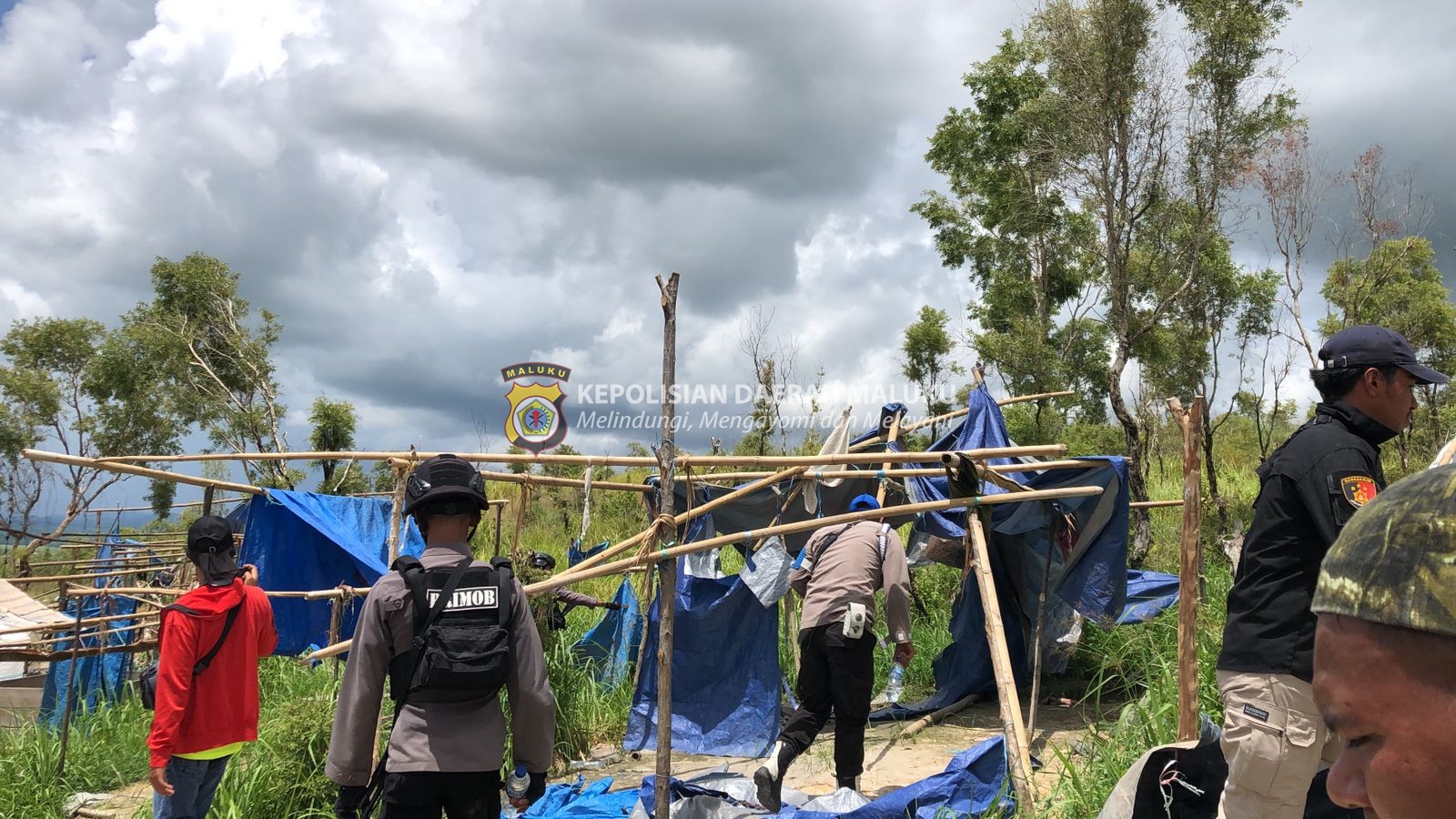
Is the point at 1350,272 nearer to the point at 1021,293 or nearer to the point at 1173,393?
the point at 1173,393

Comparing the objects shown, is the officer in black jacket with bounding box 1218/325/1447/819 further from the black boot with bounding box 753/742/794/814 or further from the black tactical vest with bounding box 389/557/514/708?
the black boot with bounding box 753/742/794/814

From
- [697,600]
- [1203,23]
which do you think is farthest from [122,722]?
[1203,23]

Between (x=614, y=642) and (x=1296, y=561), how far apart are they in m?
5.83

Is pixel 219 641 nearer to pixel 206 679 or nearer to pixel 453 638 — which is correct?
pixel 206 679

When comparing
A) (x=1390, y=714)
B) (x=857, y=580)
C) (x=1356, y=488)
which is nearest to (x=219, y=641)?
(x=857, y=580)

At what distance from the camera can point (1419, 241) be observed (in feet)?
Answer: 51.0

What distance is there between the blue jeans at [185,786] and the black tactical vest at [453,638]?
137 cm

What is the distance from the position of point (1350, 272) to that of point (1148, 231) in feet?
17.0

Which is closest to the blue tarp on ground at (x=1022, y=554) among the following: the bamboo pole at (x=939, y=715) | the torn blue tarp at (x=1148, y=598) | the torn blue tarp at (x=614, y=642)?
the bamboo pole at (x=939, y=715)

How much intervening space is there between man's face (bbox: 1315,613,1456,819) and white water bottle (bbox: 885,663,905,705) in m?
7.58

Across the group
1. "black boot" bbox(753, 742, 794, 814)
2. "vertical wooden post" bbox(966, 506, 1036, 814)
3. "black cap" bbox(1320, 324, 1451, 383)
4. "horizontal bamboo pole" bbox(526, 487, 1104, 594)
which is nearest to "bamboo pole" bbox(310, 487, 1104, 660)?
"horizontal bamboo pole" bbox(526, 487, 1104, 594)

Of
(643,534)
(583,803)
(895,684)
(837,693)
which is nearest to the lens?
(643,534)

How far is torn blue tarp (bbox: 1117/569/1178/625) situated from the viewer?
764cm

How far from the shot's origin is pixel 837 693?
5.09 meters
